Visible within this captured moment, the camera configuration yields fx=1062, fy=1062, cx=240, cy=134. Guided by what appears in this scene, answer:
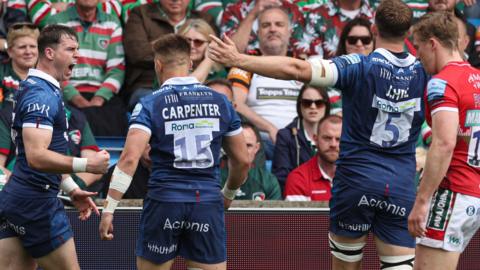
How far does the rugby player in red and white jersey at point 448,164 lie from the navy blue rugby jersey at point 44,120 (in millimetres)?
2898

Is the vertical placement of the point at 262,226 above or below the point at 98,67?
below

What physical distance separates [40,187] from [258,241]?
2.84 meters

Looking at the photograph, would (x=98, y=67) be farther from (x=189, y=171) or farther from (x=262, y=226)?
(x=189, y=171)

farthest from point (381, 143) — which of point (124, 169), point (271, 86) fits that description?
point (271, 86)

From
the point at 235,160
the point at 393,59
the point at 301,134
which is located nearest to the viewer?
the point at 393,59

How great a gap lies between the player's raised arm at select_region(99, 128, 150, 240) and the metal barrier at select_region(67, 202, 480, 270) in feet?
6.81

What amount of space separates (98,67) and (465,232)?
6.24 meters

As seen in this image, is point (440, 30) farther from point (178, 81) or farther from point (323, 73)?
point (178, 81)

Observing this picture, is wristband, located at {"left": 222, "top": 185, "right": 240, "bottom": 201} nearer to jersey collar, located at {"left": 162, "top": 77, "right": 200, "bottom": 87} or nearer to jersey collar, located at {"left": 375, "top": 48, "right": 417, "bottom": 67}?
jersey collar, located at {"left": 162, "top": 77, "right": 200, "bottom": 87}

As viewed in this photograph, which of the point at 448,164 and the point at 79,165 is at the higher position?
the point at 448,164

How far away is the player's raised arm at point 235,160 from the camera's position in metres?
8.70

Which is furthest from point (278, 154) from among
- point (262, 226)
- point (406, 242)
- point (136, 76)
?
point (406, 242)

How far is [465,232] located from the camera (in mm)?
7945

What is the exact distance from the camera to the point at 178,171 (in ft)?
27.6
